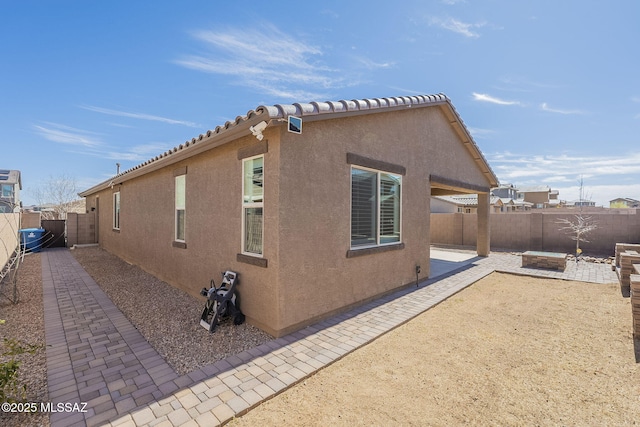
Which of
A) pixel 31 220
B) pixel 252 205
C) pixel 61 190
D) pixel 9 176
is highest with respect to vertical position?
pixel 9 176

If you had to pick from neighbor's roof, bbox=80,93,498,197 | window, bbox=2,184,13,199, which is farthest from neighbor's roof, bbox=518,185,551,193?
window, bbox=2,184,13,199

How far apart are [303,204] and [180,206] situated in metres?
4.47

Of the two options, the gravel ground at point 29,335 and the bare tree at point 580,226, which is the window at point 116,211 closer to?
the gravel ground at point 29,335

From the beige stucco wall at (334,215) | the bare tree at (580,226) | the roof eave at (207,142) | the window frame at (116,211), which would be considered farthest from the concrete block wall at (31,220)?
the bare tree at (580,226)

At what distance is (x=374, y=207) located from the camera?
21.5 ft

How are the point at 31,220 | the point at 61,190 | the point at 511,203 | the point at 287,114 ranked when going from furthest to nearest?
the point at 511,203, the point at 61,190, the point at 31,220, the point at 287,114

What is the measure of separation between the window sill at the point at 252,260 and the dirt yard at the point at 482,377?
1926 millimetres

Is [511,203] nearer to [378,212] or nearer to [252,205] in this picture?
[378,212]

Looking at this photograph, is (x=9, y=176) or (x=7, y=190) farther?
(x=9, y=176)

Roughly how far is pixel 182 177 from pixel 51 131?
66.6ft

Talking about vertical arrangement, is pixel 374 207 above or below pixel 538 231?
above

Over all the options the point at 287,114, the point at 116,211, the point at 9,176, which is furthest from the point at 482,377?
the point at 9,176

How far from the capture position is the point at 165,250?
825 centimetres

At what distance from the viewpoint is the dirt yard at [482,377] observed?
2857mm
